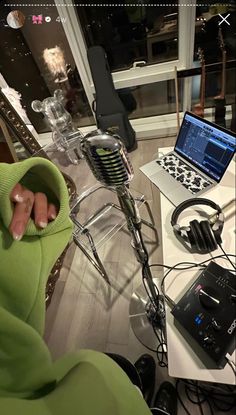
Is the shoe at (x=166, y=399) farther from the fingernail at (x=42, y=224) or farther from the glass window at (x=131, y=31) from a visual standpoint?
the glass window at (x=131, y=31)

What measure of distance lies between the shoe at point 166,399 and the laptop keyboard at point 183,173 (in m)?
0.80

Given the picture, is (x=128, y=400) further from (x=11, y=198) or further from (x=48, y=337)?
(x=48, y=337)

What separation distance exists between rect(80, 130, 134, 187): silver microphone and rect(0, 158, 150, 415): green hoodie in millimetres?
72

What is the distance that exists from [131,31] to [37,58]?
79 cm

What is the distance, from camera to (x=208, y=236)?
2.24 ft

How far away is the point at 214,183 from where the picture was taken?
2.98ft

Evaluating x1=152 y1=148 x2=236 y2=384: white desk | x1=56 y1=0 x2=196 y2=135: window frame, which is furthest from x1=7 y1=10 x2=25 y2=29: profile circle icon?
x1=152 y1=148 x2=236 y2=384: white desk

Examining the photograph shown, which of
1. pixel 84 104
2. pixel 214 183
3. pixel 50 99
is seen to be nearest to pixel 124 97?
pixel 84 104

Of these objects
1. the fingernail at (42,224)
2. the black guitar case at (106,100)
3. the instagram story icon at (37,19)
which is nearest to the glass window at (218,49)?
the black guitar case at (106,100)

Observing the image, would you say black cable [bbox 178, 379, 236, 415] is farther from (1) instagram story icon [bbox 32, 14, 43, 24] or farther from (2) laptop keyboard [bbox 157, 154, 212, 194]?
(1) instagram story icon [bbox 32, 14, 43, 24]

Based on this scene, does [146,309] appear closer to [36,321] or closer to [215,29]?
[36,321]

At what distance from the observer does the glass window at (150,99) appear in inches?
79.4

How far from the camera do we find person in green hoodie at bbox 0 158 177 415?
0.38 m

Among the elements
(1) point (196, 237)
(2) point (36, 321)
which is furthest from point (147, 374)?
(2) point (36, 321)
